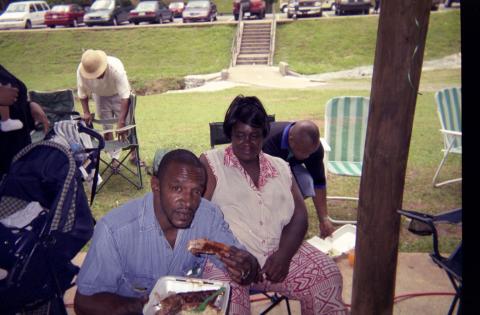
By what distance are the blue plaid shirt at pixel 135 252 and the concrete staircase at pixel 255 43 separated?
17.6 metres

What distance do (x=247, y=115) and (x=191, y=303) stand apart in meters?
1.29

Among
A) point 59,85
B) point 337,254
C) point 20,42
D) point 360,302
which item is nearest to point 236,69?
point 59,85

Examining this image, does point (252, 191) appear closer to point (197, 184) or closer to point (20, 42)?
point (197, 184)

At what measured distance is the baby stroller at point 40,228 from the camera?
246 centimetres

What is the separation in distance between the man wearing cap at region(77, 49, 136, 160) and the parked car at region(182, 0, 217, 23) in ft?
63.8

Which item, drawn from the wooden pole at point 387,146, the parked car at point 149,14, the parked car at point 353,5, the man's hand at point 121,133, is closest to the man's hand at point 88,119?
the man's hand at point 121,133

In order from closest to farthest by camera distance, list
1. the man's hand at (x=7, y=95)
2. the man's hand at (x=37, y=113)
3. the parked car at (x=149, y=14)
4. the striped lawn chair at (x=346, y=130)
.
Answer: the man's hand at (x=7, y=95) < the man's hand at (x=37, y=113) < the striped lawn chair at (x=346, y=130) < the parked car at (x=149, y=14)

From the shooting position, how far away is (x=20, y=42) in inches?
882

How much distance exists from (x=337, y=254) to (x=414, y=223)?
1186mm

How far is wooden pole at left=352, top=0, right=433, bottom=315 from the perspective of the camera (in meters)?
2.13

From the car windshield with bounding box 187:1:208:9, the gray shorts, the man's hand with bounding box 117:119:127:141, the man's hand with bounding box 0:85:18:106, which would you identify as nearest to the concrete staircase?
the car windshield with bounding box 187:1:208:9

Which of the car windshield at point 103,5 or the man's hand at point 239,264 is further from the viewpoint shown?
the car windshield at point 103,5

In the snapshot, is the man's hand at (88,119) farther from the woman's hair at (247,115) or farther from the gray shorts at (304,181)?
the woman's hair at (247,115)

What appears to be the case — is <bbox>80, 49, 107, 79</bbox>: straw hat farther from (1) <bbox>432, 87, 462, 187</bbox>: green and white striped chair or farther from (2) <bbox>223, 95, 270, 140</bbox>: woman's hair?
(1) <bbox>432, 87, 462, 187</bbox>: green and white striped chair
